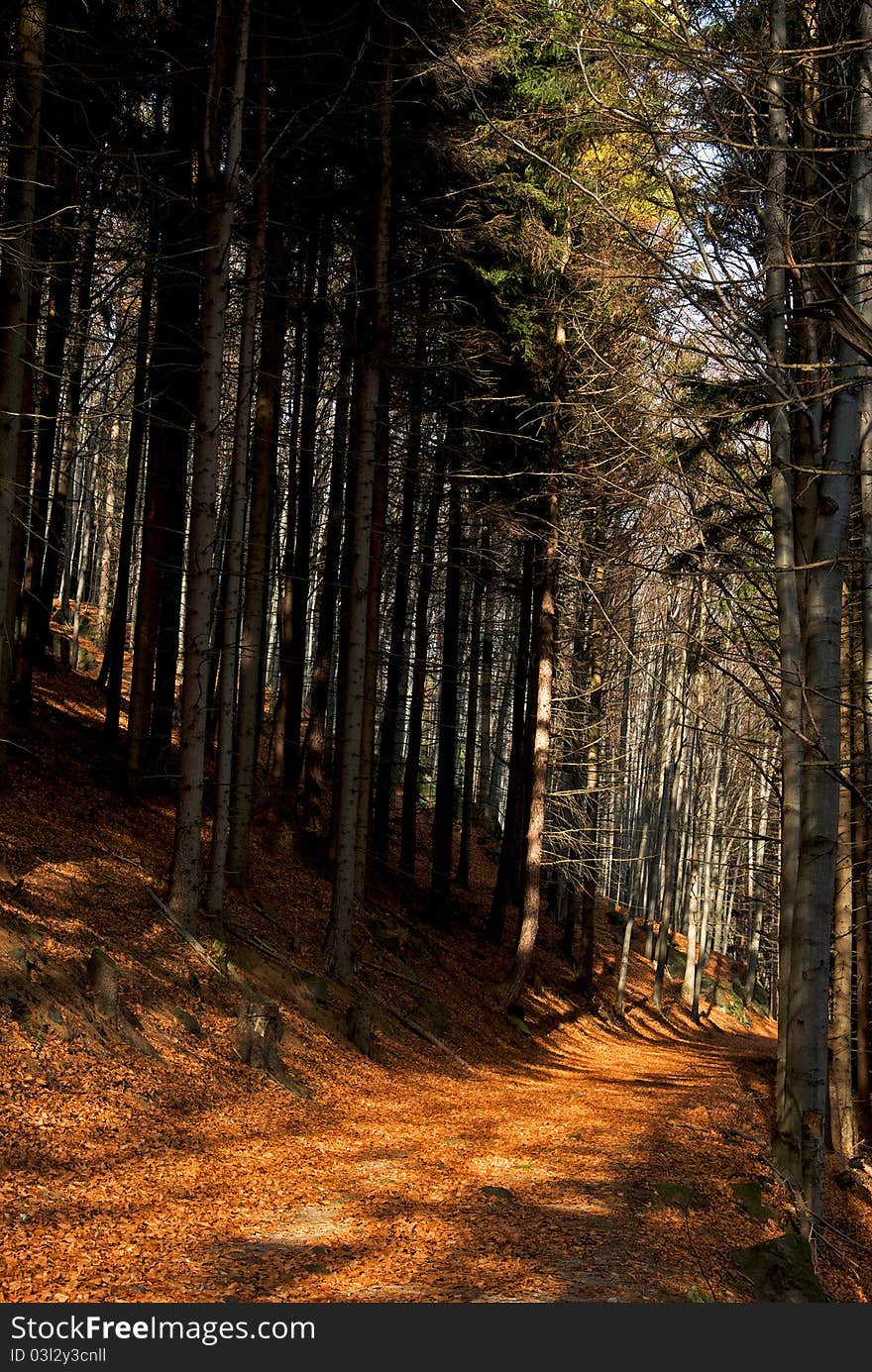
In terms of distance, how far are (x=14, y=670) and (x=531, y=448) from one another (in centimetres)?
886

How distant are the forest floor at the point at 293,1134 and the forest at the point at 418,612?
5cm

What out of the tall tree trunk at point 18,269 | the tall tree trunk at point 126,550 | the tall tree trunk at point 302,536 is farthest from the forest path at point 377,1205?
the tall tree trunk at point 302,536

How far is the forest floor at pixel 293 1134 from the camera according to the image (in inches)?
188

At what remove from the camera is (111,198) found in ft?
36.9

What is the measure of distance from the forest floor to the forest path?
21 millimetres

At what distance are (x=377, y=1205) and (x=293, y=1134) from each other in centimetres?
184

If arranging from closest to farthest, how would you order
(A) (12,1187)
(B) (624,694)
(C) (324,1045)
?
(A) (12,1187) < (C) (324,1045) < (B) (624,694)

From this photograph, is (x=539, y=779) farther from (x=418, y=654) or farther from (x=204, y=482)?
(x=204, y=482)

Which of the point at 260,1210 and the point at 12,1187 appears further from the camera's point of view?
the point at 260,1210

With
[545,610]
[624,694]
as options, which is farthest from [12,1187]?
[624,694]

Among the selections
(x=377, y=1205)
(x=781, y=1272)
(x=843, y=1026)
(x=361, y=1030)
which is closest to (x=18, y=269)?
(x=377, y=1205)

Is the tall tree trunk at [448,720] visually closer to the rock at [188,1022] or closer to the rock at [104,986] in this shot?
the rock at [188,1022]

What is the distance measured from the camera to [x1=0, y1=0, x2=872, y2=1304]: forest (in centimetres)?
533

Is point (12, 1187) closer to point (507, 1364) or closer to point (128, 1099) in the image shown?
point (128, 1099)
